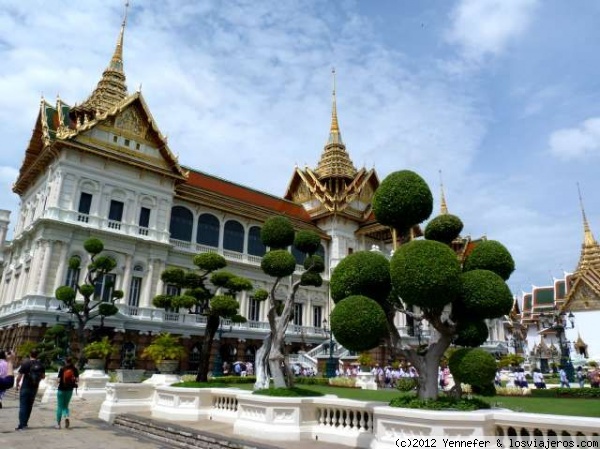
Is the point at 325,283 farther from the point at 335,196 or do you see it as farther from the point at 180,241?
the point at 180,241

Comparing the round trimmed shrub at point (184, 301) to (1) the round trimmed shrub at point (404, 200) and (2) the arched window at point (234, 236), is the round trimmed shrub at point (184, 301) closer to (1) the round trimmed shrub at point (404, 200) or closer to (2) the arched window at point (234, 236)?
(1) the round trimmed shrub at point (404, 200)

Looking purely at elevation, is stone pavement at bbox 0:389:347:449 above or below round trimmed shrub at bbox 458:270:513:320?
below

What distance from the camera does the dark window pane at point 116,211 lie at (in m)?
26.2

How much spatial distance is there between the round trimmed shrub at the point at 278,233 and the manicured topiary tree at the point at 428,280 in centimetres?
310

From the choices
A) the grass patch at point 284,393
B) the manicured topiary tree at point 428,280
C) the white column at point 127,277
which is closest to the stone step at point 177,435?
the grass patch at point 284,393

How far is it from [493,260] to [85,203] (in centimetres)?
2314

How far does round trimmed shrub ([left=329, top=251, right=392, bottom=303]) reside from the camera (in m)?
8.00

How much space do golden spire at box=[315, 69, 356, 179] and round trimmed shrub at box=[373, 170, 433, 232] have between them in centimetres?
3510

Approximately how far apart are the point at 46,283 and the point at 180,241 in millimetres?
8296

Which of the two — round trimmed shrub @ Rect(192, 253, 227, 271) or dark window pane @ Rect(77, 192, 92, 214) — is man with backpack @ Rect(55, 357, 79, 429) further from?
dark window pane @ Rect(77, 192, 92, 214)

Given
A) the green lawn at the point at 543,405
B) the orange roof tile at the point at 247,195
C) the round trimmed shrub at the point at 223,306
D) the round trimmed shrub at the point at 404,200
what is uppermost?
the orange roof tile at the point at 247,195

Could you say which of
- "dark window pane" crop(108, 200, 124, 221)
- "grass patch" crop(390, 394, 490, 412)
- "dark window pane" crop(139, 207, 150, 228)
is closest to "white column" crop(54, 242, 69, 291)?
"dark window pane" crop(108, 200, 124, 221)

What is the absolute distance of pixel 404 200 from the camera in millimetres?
7996

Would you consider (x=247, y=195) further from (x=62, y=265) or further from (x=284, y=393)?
(x=284, y=393)
